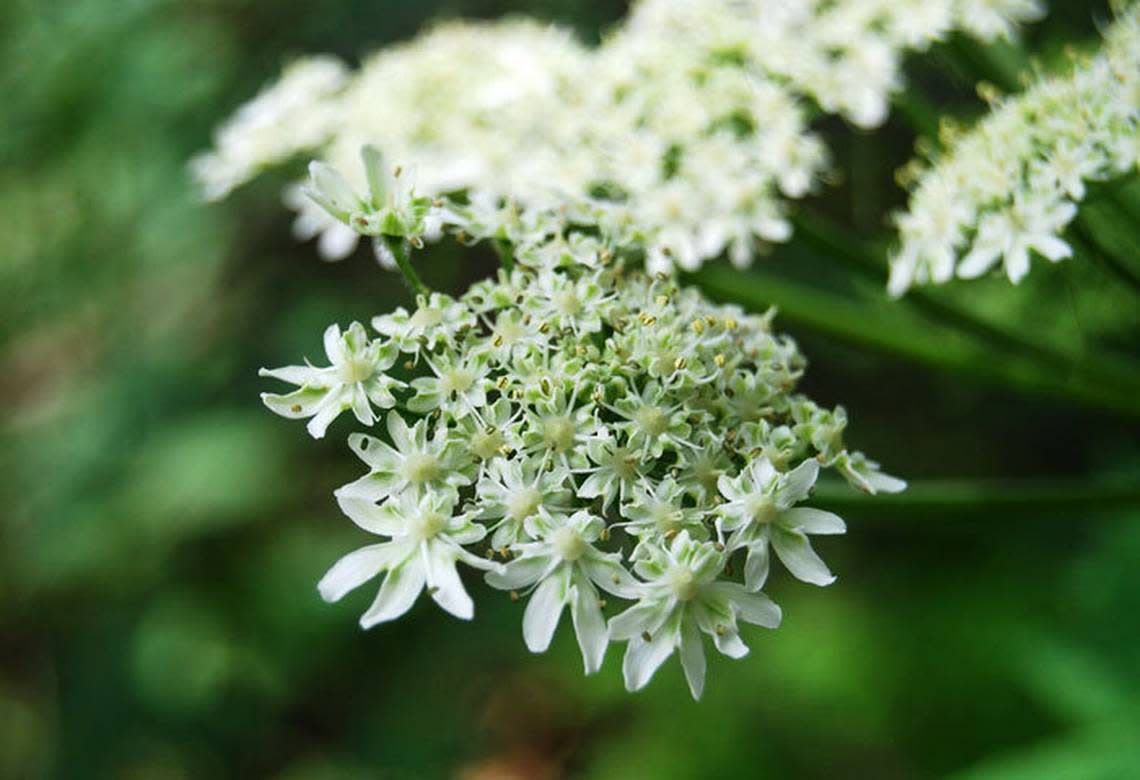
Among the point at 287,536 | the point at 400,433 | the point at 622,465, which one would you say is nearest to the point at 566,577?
the point at 622,465

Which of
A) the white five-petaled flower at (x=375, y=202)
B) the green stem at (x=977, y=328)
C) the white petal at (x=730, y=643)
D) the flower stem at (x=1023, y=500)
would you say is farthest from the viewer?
the green stem at (x=977, y=328)

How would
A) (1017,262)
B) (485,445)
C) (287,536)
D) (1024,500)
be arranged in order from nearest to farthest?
(485,445) < (1017,262) < (1024,500) < (287,536)

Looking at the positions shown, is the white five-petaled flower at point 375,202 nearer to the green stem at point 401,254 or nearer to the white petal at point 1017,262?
the green stem at point 401,254

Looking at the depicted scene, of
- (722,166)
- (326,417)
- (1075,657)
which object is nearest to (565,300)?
(326,417)

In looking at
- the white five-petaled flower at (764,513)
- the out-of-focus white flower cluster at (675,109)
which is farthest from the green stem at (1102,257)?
the white five-petaled flower at (764,513)

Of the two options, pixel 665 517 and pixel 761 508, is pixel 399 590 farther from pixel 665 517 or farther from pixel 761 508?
pixel 761 508
